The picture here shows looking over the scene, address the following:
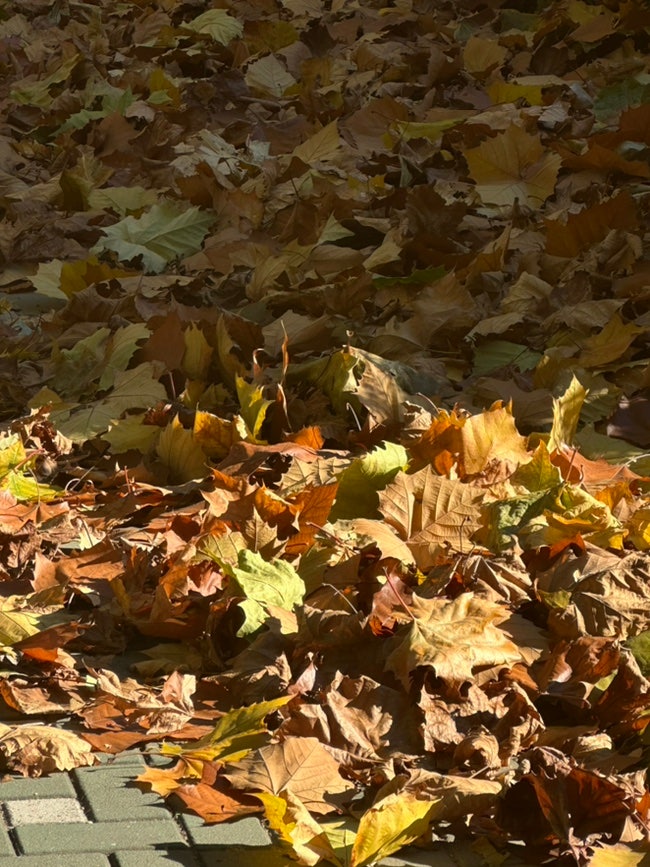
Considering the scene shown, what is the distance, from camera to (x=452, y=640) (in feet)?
6.57

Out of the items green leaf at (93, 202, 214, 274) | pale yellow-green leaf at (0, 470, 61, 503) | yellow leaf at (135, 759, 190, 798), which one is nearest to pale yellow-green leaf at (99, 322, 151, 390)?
pale yellow-green leaf at (0, 470, 61, 503)

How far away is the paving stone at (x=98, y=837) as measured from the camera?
171 cm

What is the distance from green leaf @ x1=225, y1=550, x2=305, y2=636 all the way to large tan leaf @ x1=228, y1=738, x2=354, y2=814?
385 mm

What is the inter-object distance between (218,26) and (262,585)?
493cm

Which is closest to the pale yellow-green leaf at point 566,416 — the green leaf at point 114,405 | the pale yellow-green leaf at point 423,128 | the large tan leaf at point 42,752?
the green leaf at point 114,405

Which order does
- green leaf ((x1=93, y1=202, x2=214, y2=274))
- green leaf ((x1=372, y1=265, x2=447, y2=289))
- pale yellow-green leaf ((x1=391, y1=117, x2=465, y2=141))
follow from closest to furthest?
green leaf ((x1=372, y1=265, x2=447, y2=289)), green leaf ((x1=93, y1=202, x2=214, y2=274)), pale yellow-green leaf ((x1=391, y1=117, x2=465, y2=141))

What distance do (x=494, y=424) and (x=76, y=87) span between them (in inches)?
172

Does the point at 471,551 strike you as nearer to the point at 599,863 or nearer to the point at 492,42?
the point at 599,863

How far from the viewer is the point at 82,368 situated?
3.69 meters

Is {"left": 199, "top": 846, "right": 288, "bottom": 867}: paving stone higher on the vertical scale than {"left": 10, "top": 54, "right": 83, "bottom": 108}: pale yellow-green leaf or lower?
higher

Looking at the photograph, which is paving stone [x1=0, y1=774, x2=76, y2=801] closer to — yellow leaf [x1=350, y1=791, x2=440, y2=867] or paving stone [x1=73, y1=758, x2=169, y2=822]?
paving stone [x1=73, y1=758, x2=169, y2=822]

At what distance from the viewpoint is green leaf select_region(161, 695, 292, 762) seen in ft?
6.23

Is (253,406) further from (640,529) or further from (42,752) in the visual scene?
(42,752)

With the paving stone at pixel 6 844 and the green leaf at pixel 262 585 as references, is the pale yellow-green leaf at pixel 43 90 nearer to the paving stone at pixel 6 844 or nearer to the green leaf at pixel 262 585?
the green leaf at pixel 262 585
